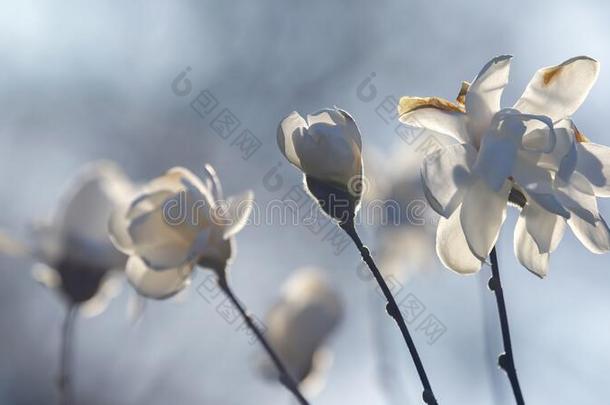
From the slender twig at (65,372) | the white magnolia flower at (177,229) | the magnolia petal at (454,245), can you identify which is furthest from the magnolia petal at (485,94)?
the slender twig at (65,372)

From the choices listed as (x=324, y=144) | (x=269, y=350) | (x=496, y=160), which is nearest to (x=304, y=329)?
(x=269, y=350)

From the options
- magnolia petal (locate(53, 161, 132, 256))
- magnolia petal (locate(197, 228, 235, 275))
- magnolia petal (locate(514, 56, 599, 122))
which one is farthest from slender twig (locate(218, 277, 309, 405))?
magnolia petal (locate(53, 161, 132, 256))

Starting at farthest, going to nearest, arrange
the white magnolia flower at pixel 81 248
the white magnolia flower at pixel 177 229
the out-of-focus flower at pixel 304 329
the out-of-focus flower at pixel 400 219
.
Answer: the out-of-focus flower at pixel 400 219 → the out-of-focus flower at pixel 304 329 → the white magnolia flower at pixel 81 248 → the white magnolia flower at pixel 177 229

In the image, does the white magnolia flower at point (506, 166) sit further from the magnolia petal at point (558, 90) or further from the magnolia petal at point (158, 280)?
the magnolia petal at point (158, 280)

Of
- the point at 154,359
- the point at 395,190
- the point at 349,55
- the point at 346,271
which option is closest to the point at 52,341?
the point at 154,359

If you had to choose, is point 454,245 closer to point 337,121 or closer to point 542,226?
point 542,226

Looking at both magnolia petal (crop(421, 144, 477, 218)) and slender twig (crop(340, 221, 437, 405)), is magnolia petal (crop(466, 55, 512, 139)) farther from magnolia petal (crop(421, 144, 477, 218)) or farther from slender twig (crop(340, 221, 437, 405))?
slender twig (crop(340, 221, 437, 405))
